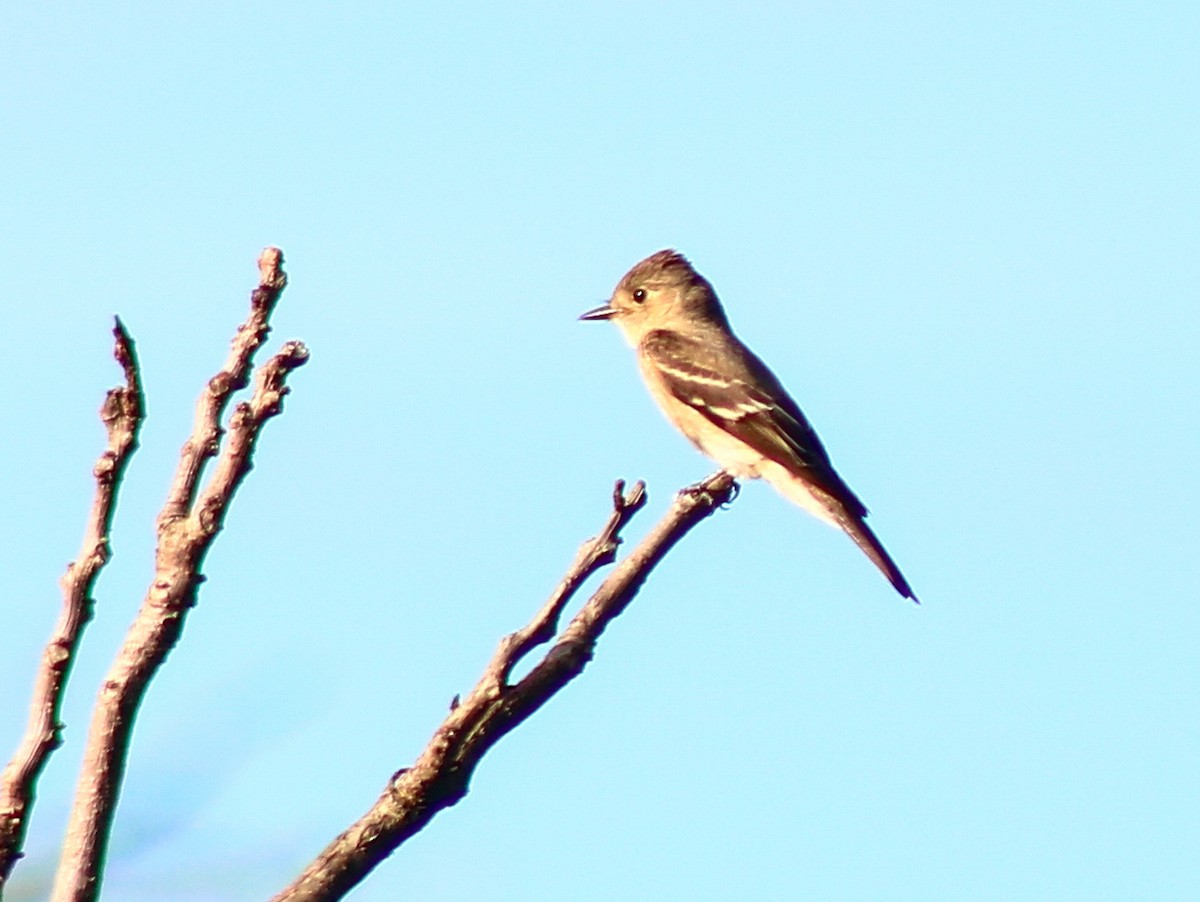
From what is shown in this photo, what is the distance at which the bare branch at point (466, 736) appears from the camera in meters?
2.70

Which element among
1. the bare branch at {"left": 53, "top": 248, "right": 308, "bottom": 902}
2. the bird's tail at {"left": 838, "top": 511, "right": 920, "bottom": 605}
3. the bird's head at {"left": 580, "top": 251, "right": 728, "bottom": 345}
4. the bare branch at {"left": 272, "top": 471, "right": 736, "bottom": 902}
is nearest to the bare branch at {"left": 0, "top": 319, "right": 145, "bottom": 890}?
the bare branch at {"left": 53, "top": 248, "right": 308, "bottom": 902}

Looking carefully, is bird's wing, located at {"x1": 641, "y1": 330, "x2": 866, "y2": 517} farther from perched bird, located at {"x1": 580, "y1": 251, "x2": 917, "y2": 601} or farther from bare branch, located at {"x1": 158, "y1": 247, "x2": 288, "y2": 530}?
bare branch, located at {"x1": 158, "y1": 247, "x2": 288, "y2": 530}

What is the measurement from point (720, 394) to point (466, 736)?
7.57m

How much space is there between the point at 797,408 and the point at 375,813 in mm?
7810

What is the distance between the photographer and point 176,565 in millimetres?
2523

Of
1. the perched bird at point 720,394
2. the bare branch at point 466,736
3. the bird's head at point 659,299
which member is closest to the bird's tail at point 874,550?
the perched bird at point 720,394

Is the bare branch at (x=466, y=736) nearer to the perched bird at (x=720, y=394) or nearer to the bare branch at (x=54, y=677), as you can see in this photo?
the bare branch at (x=54, y=677)

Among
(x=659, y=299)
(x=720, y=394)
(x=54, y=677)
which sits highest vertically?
(x=659, y=299)

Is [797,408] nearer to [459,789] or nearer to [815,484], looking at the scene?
[815,484]

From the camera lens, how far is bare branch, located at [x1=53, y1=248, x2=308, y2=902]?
244 cm

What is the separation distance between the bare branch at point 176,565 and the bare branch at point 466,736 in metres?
0.32

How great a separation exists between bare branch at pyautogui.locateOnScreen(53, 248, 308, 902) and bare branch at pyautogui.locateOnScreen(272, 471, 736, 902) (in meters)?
0.32

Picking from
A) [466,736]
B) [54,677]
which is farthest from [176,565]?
[466,736]

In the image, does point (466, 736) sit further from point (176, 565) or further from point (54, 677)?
point (54, 677)
